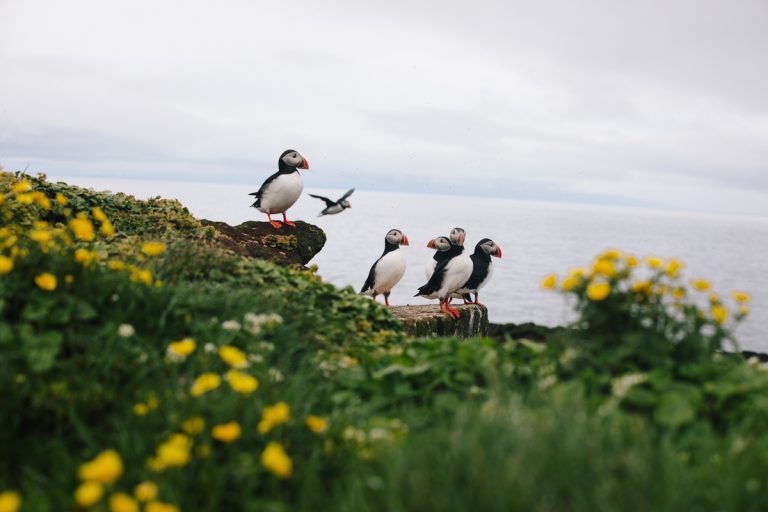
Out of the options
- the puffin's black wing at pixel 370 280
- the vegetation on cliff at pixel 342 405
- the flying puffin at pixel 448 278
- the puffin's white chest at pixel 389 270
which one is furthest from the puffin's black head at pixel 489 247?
the vegetation on cliff at pixel 342 405

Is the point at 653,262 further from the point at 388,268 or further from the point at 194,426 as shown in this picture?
the point at 388,268

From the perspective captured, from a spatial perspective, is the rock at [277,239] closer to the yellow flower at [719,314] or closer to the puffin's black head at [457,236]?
the puffin's black head at [457,236]

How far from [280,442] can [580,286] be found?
202 centimetres

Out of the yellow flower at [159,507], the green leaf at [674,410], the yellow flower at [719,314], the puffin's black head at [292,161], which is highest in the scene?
the puffin's black head at [292,161]

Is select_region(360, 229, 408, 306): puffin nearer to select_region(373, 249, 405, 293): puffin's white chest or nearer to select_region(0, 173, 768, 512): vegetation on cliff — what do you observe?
select_region(373, 249, 405, 293): puffin's white chest

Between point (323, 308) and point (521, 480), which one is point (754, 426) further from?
point (323, 308)

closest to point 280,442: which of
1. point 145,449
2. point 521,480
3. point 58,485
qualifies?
point 145,449

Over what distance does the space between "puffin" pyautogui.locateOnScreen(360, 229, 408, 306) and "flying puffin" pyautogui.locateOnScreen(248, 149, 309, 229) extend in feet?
6.41

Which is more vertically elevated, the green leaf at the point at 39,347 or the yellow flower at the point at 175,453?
the green leaf at the point at 39,347

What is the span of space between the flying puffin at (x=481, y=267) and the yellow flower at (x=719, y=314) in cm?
706

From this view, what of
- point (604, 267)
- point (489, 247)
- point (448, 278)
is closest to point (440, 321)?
point (448, 278)

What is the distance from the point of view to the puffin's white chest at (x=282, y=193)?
11562 millimetres

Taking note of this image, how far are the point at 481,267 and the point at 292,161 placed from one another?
3.58 meters

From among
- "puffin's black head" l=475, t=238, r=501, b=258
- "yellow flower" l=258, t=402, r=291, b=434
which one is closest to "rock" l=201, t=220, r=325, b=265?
"puffin's black head" l=475, t=238, r=501, b=258
